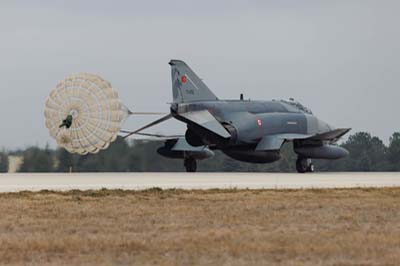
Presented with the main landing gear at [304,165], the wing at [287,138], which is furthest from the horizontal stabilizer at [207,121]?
the main landing gear at [304,165]

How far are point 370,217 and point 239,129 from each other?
24.5 m

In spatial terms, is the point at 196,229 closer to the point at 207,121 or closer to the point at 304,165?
the point at 207,121

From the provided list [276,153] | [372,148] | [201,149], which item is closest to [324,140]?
[276,153]

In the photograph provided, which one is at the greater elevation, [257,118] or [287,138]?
[257,118]

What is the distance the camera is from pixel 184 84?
137 ft

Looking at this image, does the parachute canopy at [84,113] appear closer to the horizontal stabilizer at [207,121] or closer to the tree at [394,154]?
the horizontal stabilizer at [207,121]

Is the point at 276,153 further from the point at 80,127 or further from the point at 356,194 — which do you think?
the point at 356,194

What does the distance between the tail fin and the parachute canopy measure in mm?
3835

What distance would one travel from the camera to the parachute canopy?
37.5 meters

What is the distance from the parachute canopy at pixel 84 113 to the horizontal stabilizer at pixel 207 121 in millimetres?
3599

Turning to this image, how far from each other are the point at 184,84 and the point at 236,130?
3393 mm

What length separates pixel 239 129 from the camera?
42.5 m

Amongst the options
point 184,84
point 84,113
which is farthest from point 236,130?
point 84,113

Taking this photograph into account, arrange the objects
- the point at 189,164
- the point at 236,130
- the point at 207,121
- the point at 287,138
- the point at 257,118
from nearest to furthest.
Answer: the point at 207,121
the point at 236,130
the point at 287,138
the point at 257,118
the point at 189,164
